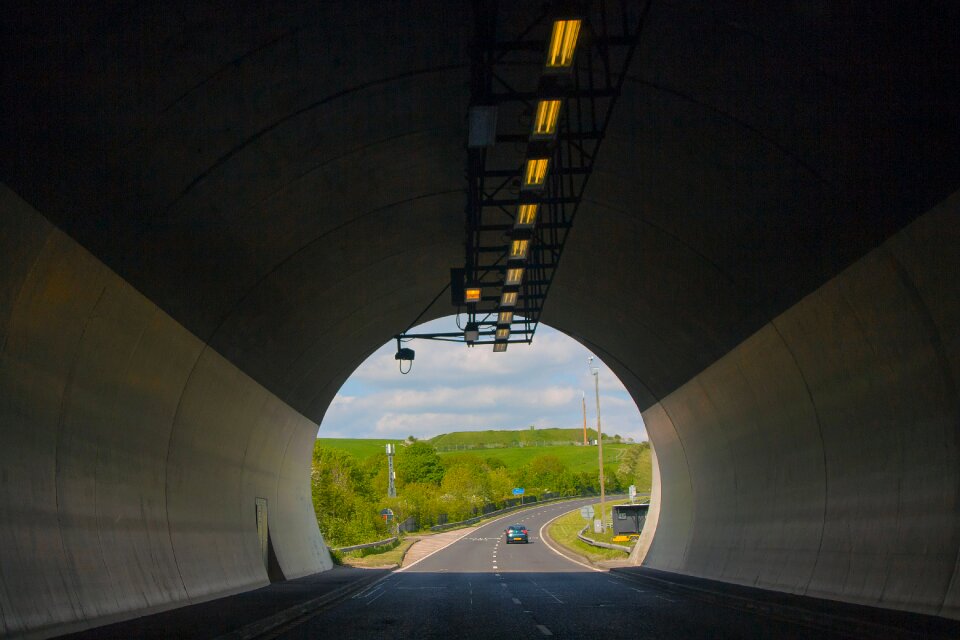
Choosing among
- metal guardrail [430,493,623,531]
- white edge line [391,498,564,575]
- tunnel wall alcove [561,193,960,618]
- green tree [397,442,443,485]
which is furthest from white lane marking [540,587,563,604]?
green tree [397,442,443,485]

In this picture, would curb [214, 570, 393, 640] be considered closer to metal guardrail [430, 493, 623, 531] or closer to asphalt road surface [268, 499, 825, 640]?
asphalt road surface [268, 499, 825, 640]

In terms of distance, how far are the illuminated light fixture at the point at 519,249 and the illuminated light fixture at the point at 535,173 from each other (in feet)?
11.3

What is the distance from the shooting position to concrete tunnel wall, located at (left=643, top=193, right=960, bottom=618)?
1360 cm

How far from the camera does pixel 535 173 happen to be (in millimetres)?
16453

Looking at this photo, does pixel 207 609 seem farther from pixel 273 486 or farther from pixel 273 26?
pixel 273 486

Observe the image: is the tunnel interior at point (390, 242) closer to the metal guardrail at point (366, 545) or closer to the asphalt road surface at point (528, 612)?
the asphalt road surface at point (528, 612)

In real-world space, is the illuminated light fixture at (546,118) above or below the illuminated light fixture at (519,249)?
below

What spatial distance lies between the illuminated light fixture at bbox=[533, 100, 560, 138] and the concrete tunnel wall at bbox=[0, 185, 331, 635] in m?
6.25

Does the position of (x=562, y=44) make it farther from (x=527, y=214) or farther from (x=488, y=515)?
(x=488, y=515)

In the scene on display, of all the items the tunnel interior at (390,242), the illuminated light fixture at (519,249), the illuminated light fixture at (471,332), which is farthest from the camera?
the illuminated light fixture at (471,332)

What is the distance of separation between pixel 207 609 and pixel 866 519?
36.6ft

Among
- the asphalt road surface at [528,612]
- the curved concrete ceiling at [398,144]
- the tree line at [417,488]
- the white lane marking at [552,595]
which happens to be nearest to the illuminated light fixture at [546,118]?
the curved concrete ceiling at [398,144]

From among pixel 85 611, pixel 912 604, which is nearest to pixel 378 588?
pixel 85 611

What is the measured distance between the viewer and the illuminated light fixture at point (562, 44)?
11617 millimetres
